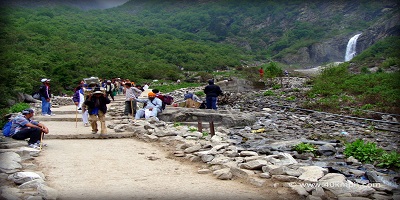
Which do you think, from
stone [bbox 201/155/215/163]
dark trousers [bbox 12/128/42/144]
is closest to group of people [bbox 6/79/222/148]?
dark trousers [bbox 12/128/42/144]

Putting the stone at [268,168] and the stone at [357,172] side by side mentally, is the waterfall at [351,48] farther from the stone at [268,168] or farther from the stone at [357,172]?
the stone at [268,168]

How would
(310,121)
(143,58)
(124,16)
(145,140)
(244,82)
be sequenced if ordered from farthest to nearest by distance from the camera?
(124,16)
(143,58)
(244,82)
(310,121)
(145,140)

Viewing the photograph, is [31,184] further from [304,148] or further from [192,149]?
[304,148]

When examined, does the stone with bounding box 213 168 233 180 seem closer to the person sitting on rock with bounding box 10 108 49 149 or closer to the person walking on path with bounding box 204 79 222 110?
the person sitting on rock with bounding box 10 108 49 149

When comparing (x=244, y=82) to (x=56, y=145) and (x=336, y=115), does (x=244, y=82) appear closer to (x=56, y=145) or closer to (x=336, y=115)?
(x=336, y=115)

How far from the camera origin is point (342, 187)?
16.5 ft

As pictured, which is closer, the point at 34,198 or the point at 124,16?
the point at 34,198

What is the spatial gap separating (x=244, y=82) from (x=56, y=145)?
23.5 metres

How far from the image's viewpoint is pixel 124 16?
310ft

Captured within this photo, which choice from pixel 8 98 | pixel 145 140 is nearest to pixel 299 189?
pixel 145 140

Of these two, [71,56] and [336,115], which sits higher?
[71,56]

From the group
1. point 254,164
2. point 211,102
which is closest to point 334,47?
point 211,102

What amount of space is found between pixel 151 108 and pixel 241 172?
7827 millimetres

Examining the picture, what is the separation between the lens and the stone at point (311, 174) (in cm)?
546
